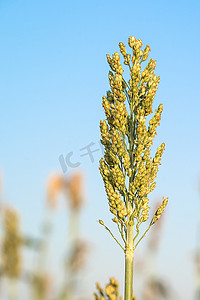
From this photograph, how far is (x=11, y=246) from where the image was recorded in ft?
40.4

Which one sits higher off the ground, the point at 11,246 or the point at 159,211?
the point at 11,246

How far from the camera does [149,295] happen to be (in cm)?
1655

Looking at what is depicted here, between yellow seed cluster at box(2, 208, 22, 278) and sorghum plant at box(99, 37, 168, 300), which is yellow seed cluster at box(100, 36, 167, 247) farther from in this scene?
yellow seed cluster at box(2, 208, 22, 278)

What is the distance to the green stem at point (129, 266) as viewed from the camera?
8336 mm

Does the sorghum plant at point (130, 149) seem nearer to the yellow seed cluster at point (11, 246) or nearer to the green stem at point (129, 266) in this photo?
the green stem at point (129, 266)

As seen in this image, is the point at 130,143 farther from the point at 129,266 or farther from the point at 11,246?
the point at 11,246

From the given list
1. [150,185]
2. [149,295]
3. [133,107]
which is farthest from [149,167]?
[149,295]

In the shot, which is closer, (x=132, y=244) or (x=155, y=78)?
(x=132, y=244)

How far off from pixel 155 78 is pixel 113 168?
6.17 feet

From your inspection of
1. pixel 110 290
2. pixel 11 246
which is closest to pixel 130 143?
pixel 110 290

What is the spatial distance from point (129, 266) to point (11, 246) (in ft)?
15.7

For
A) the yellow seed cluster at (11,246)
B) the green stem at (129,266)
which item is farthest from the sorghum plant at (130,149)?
the yellow seed cluster at (11,246)

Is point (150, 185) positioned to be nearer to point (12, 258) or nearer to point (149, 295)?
point (12, 258)

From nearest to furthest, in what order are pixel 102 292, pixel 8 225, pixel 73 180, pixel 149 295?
pixel 102 292, pixel 8 225, pixel 73 180, pixel 149 295
